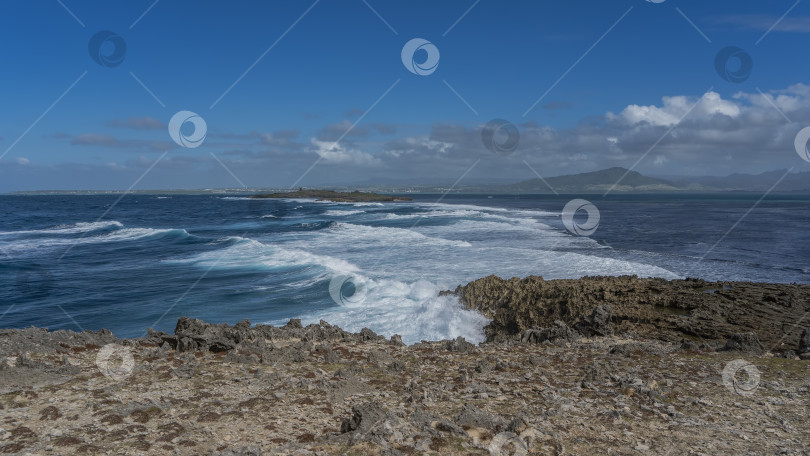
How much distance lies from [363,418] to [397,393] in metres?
1.25

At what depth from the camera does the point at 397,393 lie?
6562 mm

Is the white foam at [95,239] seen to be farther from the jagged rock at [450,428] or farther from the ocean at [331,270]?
the jagged rock at [450,428]

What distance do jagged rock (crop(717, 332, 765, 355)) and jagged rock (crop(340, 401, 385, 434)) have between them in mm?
Answer: 7192

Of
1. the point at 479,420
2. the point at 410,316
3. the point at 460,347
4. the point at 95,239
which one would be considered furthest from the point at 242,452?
the point at 95,239

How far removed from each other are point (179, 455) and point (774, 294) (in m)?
17.1

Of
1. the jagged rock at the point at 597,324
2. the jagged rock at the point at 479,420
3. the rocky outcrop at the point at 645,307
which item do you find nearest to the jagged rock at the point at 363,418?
the jagged rock at the point at 479,420

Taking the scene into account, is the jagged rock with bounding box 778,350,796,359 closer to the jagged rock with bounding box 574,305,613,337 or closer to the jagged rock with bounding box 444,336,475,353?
the jagged rock with bounding box 574,305,613,337

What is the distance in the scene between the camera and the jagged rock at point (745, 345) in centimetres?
866

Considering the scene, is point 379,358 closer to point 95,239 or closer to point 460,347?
point 460,347

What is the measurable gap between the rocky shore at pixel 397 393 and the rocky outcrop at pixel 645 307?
414 millimetres

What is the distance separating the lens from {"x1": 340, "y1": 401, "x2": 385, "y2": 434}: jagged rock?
17.3 ft

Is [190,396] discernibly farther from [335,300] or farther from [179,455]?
[335,300]

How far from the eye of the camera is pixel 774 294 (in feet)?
47.8

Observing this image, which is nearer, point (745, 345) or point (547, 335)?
point (745, 345)
